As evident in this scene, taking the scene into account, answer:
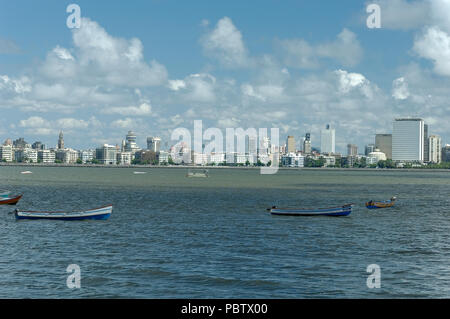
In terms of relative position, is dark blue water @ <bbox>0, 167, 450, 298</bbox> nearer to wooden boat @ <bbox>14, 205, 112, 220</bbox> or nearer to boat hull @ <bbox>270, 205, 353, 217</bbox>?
wooden boat @ <bbox>14, 205, 112, 220</bbox>

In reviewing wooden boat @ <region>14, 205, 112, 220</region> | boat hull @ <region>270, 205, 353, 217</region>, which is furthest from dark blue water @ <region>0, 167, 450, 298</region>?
boat hull @ <region>270, 205, 353, 217</region>

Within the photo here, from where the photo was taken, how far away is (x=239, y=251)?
45.6m

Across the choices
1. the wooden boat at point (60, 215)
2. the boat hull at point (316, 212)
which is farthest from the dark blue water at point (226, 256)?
the boat hull at point (316, 212)

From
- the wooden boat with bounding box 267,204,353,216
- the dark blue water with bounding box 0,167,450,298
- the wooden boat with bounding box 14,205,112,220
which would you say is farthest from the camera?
the wooden boat with bounding box 267,204,353,216

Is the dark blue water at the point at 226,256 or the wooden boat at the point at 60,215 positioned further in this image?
the wooden boat at the point at 60,215

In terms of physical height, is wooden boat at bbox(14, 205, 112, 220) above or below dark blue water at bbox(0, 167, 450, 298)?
above

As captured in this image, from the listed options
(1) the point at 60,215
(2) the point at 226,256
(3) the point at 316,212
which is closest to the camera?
(2) the point at 226,256

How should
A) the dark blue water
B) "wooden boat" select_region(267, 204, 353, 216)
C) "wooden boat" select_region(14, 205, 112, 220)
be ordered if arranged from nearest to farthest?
the dark blue water
"wooden boat" select_region(14, 205, 112, 220)
"wooden boat" select_region(267, 204, 353, 216)

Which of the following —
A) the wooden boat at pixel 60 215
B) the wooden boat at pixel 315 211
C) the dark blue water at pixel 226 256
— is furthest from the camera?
the wooden boat at pixel 315 211

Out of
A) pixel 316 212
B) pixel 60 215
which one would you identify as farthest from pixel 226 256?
pixel 316 212

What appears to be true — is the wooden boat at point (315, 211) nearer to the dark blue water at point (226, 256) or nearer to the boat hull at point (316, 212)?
the boat hull at point (316, 212)

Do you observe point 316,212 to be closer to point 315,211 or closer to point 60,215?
point 315,211

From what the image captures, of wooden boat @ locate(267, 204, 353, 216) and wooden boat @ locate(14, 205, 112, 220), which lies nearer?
wooden boat @ locate(14, 205, 112, 220)
